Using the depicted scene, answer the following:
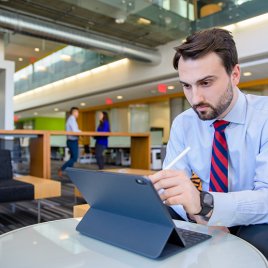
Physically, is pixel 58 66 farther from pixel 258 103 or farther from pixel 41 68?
pixel 258 103

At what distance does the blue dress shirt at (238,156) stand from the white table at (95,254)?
0.09 m

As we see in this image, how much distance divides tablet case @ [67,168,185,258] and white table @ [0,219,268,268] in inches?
0.9

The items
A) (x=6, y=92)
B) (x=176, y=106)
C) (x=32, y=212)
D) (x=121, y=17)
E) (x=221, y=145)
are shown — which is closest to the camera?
(x=221, y=145)

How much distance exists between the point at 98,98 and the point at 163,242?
11.3 m

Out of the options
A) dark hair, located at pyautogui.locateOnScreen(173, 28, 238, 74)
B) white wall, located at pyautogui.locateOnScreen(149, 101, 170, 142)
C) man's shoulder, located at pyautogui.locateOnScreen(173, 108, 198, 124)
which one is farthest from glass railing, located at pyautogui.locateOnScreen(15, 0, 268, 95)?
white wall, located at pyautogui.locateOnScreen(149, 101, 170, 142)

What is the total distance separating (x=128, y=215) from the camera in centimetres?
74

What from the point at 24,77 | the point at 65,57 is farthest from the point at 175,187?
the point at 24,77

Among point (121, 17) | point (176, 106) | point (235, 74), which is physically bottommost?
point (235, 74)

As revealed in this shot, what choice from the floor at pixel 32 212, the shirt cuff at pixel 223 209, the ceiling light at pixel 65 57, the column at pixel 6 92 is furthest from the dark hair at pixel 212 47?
the ceiling light at pixel 65 57

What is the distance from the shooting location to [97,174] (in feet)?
2.28

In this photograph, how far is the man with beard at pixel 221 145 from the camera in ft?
2.64

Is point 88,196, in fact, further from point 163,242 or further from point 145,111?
point 145,111

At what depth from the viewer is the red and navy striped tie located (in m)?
1.01

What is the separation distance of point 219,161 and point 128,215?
1.43ft
